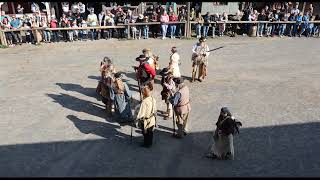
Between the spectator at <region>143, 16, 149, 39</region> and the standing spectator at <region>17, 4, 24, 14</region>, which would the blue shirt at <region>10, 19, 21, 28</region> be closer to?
the standing spectator at <region>17, 4, 24, 14</region>

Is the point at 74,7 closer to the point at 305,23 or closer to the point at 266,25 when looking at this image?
the point at 266,25

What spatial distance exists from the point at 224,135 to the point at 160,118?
9.18 feet

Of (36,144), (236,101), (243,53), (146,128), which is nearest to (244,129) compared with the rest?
(236,101)

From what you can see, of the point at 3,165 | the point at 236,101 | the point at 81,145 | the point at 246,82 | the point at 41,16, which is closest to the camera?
the point at 3,165

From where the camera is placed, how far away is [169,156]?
340 inches

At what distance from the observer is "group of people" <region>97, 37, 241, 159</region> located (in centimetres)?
834

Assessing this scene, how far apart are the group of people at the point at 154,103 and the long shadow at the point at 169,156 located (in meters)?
0.38

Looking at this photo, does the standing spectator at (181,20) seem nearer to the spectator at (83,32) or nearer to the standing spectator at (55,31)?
the spectator at (83,32)

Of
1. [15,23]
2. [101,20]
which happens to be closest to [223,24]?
[101,20]

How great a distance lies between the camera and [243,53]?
17297 millimetres

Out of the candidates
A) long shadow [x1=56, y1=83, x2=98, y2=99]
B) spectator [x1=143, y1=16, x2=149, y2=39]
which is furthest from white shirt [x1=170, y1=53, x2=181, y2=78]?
spectator [x1=143, y1=16, x2=149, y2=39]

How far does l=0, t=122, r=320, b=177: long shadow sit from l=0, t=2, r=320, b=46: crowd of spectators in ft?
35.6

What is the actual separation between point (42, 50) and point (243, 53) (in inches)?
391

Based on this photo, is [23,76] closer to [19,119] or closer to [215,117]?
[19,119]
